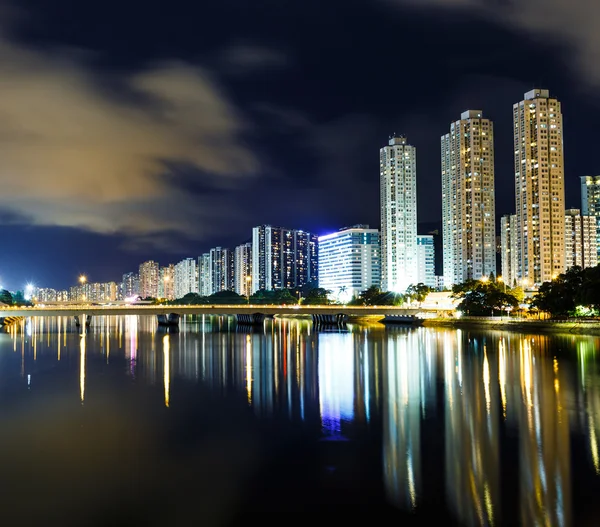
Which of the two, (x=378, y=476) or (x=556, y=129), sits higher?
(x=556, y=129)

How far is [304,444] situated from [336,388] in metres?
10.3

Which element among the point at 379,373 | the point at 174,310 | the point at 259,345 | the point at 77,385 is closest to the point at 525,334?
the point at 259,345

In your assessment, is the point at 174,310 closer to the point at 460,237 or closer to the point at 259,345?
the point at 259,345

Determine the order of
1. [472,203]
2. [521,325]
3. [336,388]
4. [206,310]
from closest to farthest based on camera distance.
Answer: [336,388]
[521,325]
[206,310]
[472,203]

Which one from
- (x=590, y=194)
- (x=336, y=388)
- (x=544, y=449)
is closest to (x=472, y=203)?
(x=590, y=194)

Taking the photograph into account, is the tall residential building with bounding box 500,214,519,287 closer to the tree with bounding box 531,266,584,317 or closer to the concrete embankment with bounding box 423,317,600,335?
the concrete embankment with bounding box 423,317,600,335

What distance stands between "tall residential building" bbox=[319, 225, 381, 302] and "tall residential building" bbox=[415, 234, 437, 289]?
1547cm

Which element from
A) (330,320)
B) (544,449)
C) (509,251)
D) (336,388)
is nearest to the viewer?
(544,449)

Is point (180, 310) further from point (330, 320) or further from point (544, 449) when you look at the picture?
→ point (544, 449)

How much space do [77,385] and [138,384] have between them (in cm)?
310

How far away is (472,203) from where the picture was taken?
126m

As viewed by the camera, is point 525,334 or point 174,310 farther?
point 174,310

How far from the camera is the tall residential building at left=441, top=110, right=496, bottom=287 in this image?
12644 centimetres

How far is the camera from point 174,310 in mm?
73312
